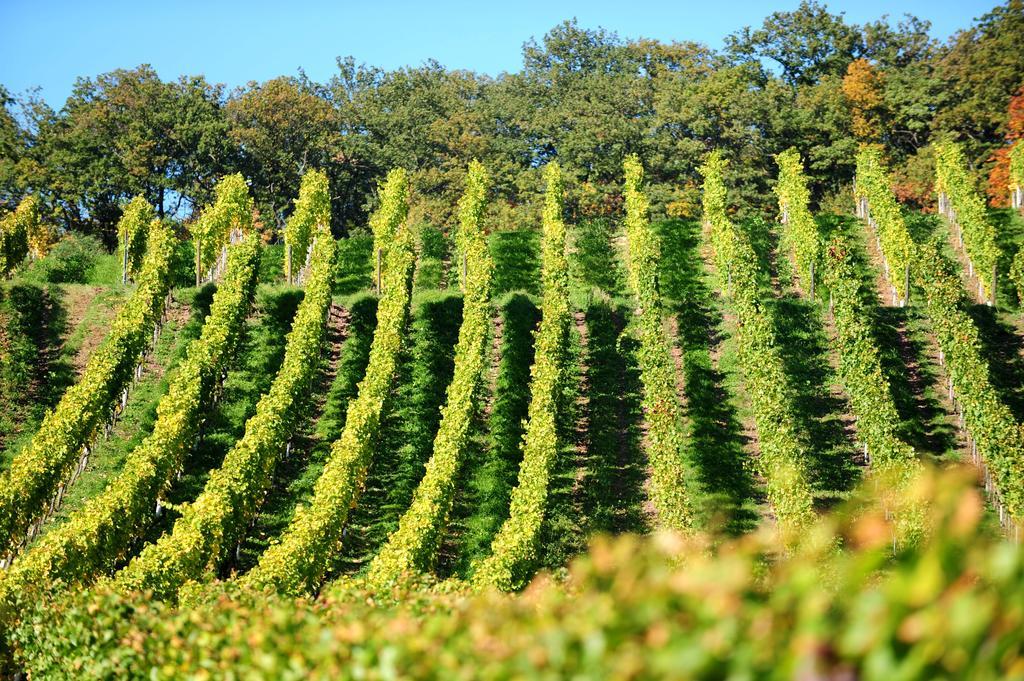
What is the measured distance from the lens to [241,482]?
93.4ft

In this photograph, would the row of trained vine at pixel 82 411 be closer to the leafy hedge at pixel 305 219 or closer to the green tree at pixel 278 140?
the leafy hedge at pixel 305 219

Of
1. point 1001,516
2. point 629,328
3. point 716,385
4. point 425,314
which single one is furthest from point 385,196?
point 1001,516

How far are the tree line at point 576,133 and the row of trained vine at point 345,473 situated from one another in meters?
27.8

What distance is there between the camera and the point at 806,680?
488cm

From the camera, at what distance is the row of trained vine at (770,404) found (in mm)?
27766

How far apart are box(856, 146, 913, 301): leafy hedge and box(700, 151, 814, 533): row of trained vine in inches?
254

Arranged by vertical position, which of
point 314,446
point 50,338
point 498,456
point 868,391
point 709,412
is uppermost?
point 50,338

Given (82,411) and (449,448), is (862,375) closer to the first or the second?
(449,448)

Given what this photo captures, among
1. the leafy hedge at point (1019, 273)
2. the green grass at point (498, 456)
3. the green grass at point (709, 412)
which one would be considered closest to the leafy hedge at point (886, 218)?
the leafy hedge at point (1019, 273)

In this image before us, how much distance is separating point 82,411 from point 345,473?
8678 millimetres

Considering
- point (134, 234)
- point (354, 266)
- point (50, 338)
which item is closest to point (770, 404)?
point (50, 338)

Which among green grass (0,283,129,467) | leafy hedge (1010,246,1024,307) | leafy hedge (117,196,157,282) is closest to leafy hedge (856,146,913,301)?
leafy hedge (1010,246,1024,307)

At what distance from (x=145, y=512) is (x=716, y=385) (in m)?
18.0

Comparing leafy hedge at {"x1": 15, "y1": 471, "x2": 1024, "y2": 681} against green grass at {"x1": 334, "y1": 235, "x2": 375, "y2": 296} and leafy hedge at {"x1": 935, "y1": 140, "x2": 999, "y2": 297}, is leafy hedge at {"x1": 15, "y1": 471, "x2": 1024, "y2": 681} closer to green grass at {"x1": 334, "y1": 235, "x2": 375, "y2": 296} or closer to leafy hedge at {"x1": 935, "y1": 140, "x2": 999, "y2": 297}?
leafy hedge at {"x1": 935, "y1": 140, "x2": 999, "y2": 297}
